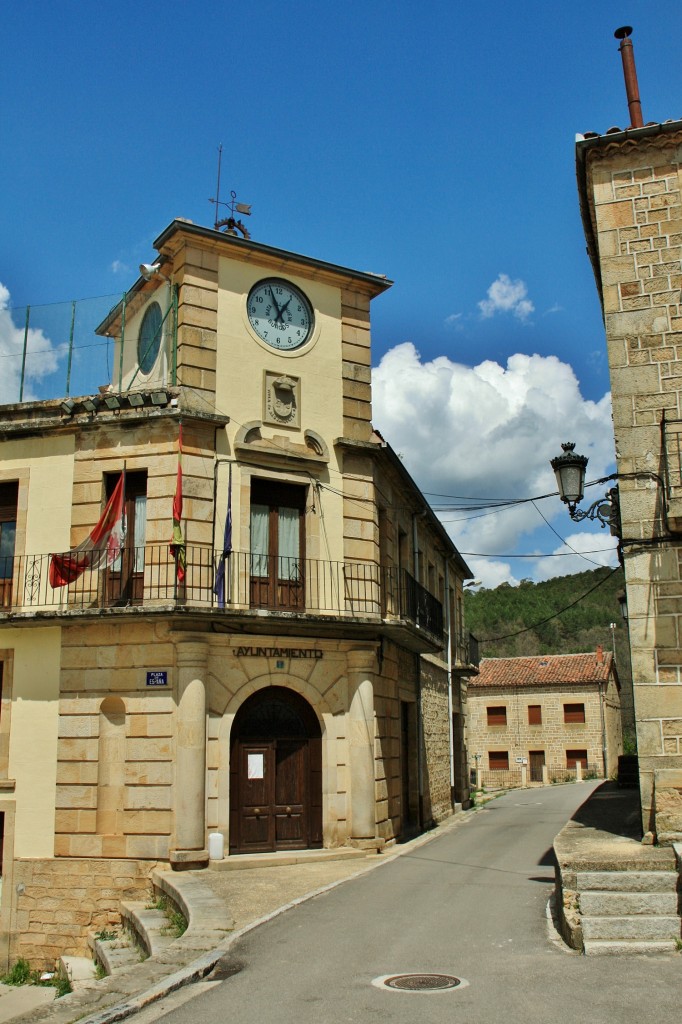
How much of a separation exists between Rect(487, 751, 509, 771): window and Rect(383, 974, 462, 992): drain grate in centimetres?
4124

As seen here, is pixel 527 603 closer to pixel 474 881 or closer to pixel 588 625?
pixel 588 625

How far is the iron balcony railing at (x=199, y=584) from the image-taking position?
14.1m

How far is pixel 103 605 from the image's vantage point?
14.4 metres

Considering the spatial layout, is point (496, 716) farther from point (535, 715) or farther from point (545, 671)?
point (545, 671)

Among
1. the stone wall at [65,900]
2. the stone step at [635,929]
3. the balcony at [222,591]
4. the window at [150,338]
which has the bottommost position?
the stone wall at [65,900]

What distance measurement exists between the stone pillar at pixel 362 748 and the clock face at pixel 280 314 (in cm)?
551

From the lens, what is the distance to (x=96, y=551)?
46.3ft

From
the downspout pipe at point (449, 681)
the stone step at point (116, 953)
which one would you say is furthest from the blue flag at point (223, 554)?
the downspout pipe at point (449, 681)

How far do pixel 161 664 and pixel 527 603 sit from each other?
75.4 meters

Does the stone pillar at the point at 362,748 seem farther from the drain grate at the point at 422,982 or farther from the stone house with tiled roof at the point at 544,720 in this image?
the stone house with tiled roof at the point at 544,720

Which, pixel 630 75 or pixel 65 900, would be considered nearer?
pixel 630 75

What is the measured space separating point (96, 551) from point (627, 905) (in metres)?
9.28

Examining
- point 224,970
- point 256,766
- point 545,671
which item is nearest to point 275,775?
point 256,766

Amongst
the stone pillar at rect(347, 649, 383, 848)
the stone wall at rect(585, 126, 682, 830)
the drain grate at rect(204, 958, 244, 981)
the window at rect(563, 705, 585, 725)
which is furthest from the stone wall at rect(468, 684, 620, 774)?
the drain grate at rect(204, 958, 244, 981)
